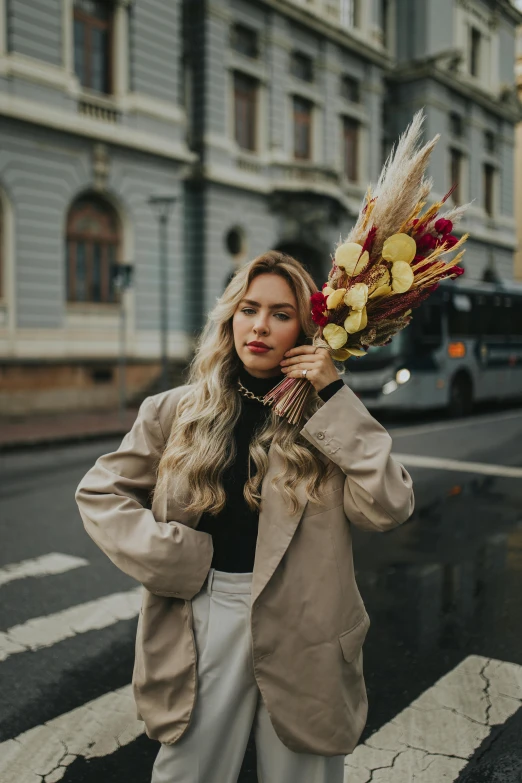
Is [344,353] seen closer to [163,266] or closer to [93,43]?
[163,266]

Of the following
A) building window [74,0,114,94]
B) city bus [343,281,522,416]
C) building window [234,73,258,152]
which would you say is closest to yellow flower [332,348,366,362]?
city bus [343,281,522,416]

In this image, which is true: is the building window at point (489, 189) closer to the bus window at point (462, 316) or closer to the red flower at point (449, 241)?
the bus window at point (462, 316)

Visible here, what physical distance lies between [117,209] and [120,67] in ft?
11.2

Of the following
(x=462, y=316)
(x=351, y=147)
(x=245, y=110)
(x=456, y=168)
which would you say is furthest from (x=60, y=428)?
(x=456, y=168)

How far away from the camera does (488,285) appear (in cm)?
1828

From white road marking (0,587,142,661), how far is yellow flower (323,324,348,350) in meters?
2.93

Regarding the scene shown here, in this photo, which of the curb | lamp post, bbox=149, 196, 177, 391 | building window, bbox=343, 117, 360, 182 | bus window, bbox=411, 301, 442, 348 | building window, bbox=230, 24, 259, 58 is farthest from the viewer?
building window, bbox=343, 117, 360, 182

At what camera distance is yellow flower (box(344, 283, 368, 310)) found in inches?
80.8

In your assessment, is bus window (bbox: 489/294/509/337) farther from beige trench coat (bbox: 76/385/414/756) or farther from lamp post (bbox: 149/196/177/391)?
beige trench coat (bbox: 76/385/414/756)

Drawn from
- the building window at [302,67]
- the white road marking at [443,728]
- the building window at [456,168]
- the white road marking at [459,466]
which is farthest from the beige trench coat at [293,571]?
the building window at [456,168]

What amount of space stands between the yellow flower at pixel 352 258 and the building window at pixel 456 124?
3409 centimetres

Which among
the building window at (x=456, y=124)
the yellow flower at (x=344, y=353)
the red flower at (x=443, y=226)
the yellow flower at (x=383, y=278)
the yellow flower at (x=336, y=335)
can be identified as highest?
the building window at (x=456, y=124)

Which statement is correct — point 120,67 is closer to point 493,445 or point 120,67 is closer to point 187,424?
point 493,445

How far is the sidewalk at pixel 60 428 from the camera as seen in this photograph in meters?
13.0
